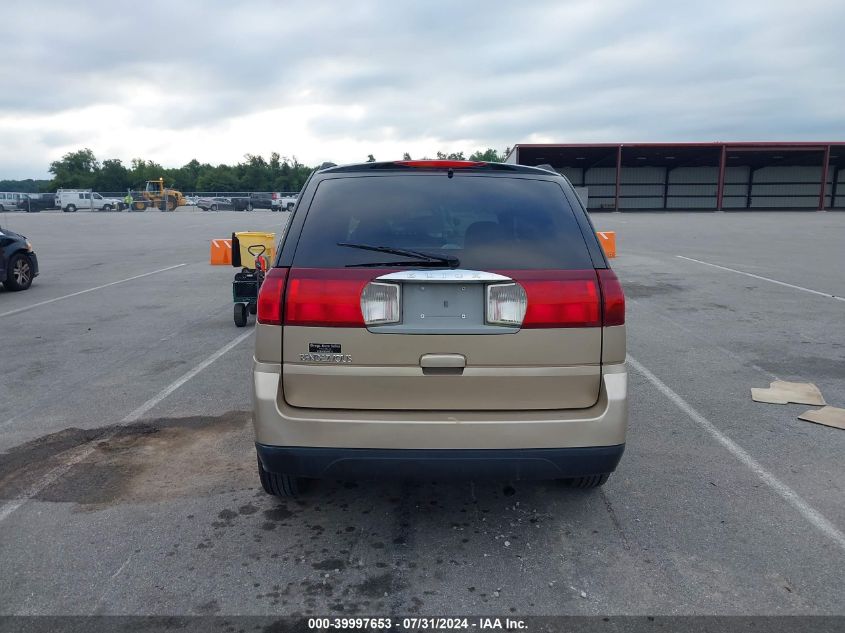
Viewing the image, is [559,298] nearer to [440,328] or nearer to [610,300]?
[610,300]

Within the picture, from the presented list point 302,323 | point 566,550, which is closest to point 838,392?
point 566,550

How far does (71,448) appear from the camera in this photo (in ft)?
15.6

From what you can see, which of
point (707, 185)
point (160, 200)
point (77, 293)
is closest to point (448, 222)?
point (77, 293)

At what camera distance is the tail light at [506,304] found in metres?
3.05

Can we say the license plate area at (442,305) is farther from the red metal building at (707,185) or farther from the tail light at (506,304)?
the red metal building at (707,185)

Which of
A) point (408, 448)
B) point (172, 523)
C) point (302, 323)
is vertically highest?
point (302, 323)

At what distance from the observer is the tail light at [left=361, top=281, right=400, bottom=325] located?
304cm

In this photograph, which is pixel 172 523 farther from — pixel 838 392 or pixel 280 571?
pixel 838 392

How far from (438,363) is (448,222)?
0.79 metres

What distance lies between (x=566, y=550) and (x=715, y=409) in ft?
9.31

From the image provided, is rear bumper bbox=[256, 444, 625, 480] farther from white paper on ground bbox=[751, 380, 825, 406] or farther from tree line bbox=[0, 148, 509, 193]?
tree line bbox=[0, 148, 509, 193]

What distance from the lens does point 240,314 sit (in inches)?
351

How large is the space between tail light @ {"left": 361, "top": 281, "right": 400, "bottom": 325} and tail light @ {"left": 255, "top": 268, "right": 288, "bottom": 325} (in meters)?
0.39

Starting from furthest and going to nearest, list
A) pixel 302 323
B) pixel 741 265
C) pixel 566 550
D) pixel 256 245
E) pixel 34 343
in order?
pixel 741 265
pixel 256 245
pixel 34 343
pixel 566 550
pixel 302 323
